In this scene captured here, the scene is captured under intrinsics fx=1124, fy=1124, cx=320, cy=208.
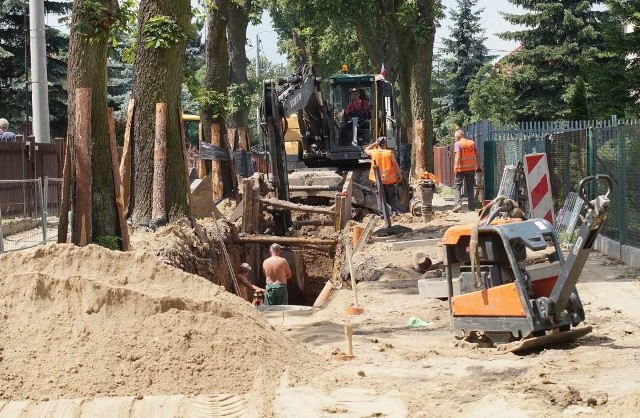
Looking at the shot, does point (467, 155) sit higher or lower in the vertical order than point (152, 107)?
lower

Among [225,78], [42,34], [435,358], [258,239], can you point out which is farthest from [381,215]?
[435,358]

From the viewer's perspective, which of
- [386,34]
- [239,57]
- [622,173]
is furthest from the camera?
[386,34]

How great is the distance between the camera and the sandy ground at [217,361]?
8266 mm

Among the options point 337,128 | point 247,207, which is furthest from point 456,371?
point 337,128

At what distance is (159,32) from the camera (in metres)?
18.1

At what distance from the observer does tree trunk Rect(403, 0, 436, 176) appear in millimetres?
33688

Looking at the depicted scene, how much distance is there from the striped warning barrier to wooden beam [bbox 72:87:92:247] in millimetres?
6812

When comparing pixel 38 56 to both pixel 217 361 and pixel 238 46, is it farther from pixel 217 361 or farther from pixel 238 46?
pixel 217 361

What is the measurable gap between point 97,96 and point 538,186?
694cm

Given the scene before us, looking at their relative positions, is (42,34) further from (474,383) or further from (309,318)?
(474,383)

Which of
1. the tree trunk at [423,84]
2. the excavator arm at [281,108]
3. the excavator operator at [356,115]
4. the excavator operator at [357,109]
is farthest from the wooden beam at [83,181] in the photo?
the tree trunk at [423,84]

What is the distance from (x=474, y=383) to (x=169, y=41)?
1093 cm

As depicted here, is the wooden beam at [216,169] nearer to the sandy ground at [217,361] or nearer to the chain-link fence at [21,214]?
the chain-link fence at [21,214]

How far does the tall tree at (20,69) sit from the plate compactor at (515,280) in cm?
3680
